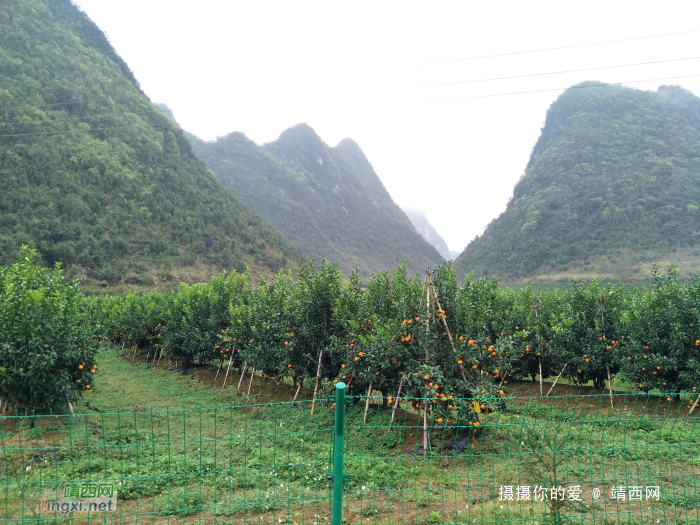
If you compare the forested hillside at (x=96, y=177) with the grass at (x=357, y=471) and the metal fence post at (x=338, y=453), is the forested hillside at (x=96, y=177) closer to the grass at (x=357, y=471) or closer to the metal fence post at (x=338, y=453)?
the grass at (x=357, y=471)

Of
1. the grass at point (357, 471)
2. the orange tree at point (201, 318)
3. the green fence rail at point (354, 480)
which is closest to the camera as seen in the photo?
the green fence rail at point (354, 480)

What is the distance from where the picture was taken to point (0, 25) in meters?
67.9

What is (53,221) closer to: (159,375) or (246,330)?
(159,375)

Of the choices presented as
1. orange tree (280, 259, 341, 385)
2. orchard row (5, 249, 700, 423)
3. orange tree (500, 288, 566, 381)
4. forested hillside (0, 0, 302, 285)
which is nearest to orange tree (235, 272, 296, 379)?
orchard row (5, 249, 700, 423)

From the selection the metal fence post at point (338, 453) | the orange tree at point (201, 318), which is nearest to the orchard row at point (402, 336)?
the orange tree at point (201, 318)

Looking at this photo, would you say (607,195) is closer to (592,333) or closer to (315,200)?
(592,333)

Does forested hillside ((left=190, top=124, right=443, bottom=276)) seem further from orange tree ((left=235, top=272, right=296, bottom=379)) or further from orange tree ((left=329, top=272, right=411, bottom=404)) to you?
orange tree ((left=329, top=272, right=411, bottom=404))

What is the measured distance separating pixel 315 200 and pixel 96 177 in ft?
260

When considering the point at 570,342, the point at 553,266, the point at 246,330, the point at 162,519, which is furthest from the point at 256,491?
the point at 553,266

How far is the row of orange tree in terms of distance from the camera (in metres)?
7.76

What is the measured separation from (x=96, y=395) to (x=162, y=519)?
10.1 meters

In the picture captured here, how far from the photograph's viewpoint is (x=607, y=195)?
2586 inches

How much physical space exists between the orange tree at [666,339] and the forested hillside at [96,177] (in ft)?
174

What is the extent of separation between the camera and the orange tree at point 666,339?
31.9 ft
